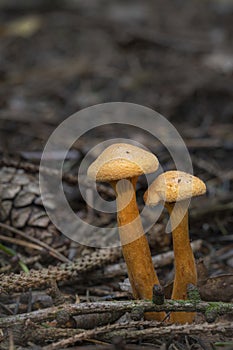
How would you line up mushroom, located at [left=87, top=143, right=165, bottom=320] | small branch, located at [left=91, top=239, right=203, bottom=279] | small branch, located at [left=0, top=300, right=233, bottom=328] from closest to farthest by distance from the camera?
small branch, located at [left=0, top=300, right=233, bottom=328] → mushroom, located at [left=87, top=143, right=165, bottom=320] → small branch, located at [left=91, top=239, right=203, bottom=279]

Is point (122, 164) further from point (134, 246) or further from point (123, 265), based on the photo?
point (123, 265)

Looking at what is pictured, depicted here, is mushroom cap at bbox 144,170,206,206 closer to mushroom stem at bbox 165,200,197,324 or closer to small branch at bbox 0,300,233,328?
mushroom stem at bbox 165,200,197,324

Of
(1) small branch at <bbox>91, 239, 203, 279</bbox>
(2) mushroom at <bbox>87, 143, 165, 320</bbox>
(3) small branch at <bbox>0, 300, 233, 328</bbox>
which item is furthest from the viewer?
(1) small branch at <bbox>91, 239, 203, 279</bbox>

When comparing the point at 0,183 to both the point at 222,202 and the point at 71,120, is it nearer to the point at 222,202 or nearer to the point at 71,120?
the point at 222,202

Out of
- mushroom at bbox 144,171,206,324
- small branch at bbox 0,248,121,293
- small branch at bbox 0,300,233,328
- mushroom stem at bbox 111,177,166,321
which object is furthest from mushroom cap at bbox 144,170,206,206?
small branch at bbox 0,248,121,293

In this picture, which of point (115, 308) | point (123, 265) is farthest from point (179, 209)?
point (123, 265)

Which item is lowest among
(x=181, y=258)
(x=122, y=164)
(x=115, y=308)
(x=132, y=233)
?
(x=115, y=308)

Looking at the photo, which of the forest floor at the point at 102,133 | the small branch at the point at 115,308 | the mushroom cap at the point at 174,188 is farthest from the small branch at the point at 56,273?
the mushroom cap at the point at 174,188
